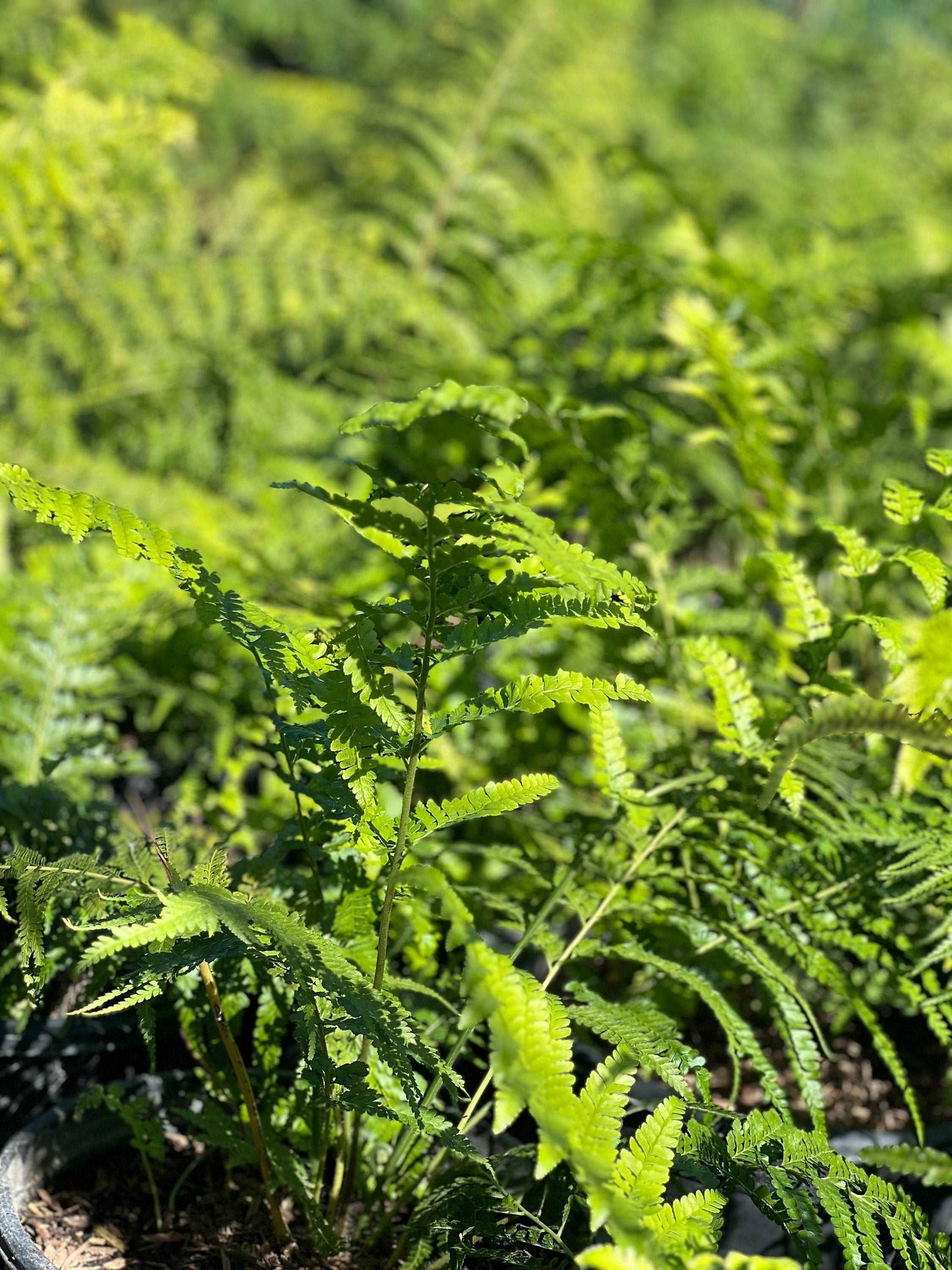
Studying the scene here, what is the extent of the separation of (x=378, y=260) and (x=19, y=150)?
1049 millimetres

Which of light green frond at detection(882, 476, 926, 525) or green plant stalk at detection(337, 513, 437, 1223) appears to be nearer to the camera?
green plant stalk at detection(337, 513, 437, 1223)

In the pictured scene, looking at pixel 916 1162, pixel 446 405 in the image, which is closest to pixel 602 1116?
Result: pixel 916 1162

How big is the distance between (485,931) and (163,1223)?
43 cm

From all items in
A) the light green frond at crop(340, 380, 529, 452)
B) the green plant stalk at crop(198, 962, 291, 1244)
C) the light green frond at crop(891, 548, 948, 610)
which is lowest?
the green plant stalk at crop(198, 962, 291, 1244)

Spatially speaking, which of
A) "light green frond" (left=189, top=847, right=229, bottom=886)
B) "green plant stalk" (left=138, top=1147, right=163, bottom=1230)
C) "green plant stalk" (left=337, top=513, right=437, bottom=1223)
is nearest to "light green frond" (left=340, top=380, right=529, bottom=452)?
"green plant stalk" (left=337, top=513, right=437, bottom=1223)

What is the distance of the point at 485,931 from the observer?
1.26 m

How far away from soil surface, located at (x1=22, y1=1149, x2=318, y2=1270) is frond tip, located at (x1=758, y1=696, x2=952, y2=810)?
1.97 ft

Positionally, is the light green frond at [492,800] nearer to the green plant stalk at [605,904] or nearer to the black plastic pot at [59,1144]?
the green plant stalk at [605,904]

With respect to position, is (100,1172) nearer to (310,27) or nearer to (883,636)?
(883,636)

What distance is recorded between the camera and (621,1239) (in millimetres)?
598

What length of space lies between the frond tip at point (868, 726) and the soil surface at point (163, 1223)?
600 millimetres

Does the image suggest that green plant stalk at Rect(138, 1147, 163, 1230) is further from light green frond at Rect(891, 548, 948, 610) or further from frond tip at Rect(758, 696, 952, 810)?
light green frond at Rect(891, 548, 948, 610)

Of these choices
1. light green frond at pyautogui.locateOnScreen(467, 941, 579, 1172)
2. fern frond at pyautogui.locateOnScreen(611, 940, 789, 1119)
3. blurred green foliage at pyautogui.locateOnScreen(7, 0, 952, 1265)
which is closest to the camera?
light green frond at pyautogui.locateOnScreen(467, 941, 579, 1172)

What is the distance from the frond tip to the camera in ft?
2.32
